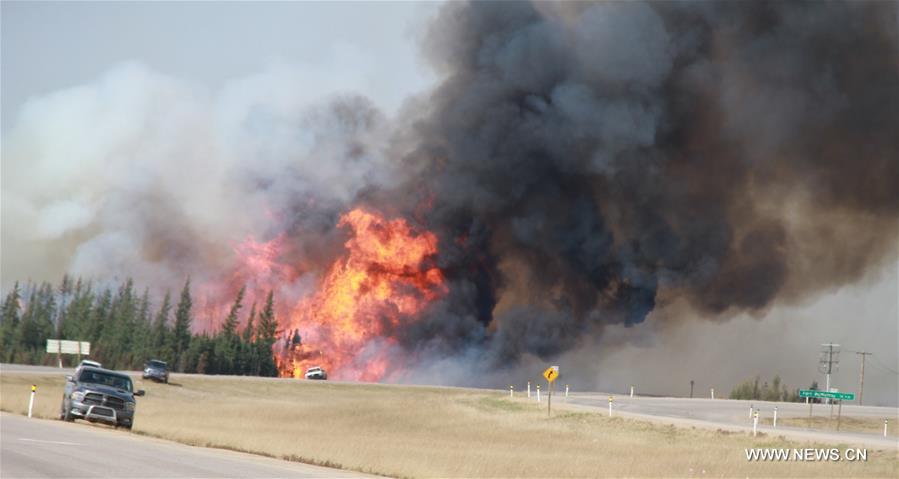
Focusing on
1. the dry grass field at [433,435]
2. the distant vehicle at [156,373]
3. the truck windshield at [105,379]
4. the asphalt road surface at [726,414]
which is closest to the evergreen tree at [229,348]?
the dry grass field at [433,435]

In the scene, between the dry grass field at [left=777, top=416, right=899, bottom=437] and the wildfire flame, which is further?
the wildfire flame

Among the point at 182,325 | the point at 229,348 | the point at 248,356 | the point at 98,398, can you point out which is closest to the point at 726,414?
the point at 98,398

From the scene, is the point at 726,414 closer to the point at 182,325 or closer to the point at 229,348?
the point at 229,348

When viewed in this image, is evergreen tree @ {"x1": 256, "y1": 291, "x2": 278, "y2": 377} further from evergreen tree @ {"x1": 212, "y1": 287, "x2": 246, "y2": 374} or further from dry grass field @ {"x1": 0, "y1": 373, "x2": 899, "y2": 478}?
dry grass field @ {"x1": 0, "y1": 373, "x2": 899, "y2": 478}

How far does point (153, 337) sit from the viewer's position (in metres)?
113

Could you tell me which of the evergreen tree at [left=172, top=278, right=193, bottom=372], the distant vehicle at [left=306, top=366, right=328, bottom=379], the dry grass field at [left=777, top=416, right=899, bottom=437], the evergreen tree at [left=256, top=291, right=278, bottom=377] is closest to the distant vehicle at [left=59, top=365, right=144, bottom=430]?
the dry grass field at [left=777, top=416, right=899, bottom=437]

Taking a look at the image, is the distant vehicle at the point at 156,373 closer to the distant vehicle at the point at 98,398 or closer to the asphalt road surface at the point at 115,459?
the distant vehicle at the point at 98,398

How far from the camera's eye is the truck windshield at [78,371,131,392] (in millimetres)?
37438

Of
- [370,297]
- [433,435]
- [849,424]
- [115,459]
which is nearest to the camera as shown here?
[115,459]

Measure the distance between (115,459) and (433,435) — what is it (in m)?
28.8

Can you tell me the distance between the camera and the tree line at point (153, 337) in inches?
4326

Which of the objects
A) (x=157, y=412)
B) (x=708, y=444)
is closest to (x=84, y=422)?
(x=157, y=412)

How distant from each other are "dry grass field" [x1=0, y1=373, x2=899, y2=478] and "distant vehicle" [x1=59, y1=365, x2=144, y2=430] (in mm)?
1002

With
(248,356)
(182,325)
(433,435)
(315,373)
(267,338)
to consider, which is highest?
(182,325)
